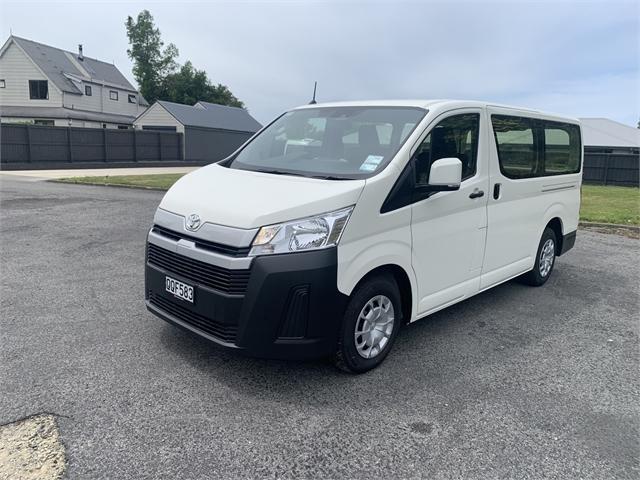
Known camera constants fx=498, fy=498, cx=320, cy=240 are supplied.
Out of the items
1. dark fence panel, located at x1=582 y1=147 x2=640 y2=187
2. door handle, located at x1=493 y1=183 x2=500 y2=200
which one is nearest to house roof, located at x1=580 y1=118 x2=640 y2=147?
dark fence panel, located at x1=582 y1=147 x2=640 y2=187

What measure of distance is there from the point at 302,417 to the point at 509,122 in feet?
12.0

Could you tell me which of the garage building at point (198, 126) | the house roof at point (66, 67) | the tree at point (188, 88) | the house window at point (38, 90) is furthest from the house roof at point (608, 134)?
the tree at point (188, 88)

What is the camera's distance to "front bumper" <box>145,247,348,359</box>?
10.3ft

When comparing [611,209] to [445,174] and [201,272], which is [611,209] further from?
[201,272]

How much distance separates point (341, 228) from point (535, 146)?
3298mm

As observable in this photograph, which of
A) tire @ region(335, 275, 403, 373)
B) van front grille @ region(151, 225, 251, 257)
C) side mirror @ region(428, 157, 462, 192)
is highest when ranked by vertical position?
side mirror @ region(428, 157, 462, 192)

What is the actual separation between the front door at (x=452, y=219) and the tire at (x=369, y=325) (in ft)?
1.18

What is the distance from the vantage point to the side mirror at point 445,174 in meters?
3.72

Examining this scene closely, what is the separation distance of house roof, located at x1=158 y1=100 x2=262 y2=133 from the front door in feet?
109

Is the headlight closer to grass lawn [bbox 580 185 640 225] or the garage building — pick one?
grass lawn [bbox 580 185 640 225]

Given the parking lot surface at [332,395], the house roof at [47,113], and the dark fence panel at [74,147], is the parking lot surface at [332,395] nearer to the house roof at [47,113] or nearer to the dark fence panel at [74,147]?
the dark fence panel at [74,147]

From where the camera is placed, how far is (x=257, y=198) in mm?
3443

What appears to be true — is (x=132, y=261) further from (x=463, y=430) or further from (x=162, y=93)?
(x=162, y=93)

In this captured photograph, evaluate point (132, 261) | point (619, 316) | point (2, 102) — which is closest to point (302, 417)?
point (619, 316)
